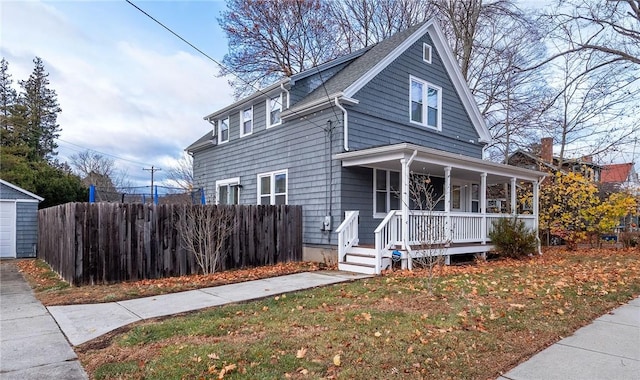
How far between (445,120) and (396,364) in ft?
39.9

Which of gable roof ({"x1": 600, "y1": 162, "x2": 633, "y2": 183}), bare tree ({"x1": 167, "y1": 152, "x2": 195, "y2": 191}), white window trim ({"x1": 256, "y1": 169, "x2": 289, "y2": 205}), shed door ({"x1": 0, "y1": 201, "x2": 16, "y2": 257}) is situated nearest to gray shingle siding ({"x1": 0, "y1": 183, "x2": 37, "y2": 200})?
shed door ({"x1": 0, "y1": 201, "x2": 16, "y2": 257})

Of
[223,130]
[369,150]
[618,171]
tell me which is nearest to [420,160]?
[369,150]

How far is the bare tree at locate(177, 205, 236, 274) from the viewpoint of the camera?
927cm

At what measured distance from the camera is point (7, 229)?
15227 mm

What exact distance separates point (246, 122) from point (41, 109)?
3044 cm

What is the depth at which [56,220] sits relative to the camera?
10.0m

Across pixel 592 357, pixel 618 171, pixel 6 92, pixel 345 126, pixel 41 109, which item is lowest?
pixel 592 357

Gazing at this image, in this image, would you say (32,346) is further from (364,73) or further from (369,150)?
(364,73)

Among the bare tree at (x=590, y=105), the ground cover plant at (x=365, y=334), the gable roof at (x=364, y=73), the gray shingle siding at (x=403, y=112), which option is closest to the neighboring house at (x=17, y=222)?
the gable roof at (x=364, y=73)

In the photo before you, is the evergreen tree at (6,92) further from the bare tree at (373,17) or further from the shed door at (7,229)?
the bare tree at (373,17)

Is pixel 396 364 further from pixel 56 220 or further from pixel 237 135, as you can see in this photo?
pixel 237 135

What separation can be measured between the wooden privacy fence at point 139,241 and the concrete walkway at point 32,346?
1.33 meters

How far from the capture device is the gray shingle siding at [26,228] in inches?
608

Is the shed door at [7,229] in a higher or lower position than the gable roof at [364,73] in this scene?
lower
